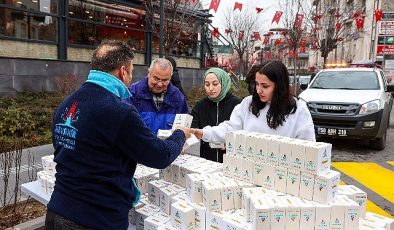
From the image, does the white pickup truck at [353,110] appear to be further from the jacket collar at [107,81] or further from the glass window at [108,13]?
the glass window at [108,13]

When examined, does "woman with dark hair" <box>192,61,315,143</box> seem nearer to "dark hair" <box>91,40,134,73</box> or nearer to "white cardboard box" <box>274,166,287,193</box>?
"white cardboard box" <box>274,166,287,193</box>

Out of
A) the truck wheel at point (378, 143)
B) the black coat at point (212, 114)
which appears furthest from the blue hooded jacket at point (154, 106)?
the truck wheel at point (378, 143)

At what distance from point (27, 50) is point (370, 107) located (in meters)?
11.0

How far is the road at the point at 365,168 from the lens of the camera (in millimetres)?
5930

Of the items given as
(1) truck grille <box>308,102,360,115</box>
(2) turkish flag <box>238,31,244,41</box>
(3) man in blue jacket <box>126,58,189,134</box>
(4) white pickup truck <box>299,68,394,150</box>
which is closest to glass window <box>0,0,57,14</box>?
(4) white pickup truck <box>299,68,394,150</box>

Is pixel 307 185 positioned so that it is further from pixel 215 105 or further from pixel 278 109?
pixel 215 105

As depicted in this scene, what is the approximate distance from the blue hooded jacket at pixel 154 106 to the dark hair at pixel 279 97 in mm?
1120

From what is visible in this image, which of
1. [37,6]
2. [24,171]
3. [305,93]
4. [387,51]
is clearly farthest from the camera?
[387,51]

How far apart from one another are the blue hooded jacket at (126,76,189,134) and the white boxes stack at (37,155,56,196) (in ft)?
3.22

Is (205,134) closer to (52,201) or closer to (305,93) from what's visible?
(52,201)

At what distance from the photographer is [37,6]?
13.4 metres

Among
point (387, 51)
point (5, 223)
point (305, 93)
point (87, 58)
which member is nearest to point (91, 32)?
point (87, 58)

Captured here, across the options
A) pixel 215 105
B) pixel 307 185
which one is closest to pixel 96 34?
pixel 215 105

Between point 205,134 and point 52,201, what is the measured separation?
1610 millimetres
